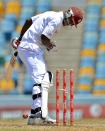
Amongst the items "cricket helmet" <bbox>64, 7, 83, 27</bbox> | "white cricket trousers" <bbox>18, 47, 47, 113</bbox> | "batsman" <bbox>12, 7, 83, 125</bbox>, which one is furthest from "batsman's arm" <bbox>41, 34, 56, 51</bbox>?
"cricket helmet" <bbox>64, 7, 83, 27</bbox>

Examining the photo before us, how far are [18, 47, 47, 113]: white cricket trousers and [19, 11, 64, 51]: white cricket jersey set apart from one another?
78mm

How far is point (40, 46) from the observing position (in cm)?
842

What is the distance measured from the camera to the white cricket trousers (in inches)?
323

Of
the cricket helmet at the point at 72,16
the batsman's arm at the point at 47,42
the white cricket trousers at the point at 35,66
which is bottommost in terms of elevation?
the white cricket trousers at the point at 35,66

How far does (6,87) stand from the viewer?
1870 cm

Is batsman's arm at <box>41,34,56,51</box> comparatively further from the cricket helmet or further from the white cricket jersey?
the cricket helmet

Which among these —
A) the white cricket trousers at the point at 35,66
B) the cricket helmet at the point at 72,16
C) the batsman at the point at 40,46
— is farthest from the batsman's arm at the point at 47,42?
the cricket helmet at the point at 72,16

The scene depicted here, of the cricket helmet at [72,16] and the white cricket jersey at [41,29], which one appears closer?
the white cricket jersey at [41,29]

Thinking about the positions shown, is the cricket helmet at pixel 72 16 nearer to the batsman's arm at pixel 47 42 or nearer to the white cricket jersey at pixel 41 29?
the white cricket jersey at pixel 41 29

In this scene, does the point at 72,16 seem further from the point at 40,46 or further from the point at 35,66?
the point at 35,66

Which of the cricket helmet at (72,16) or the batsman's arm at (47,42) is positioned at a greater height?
the cricket helmet at (72,16)

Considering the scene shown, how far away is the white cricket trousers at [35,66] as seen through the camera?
8203 mm

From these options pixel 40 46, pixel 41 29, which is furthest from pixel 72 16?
pixel 40 46

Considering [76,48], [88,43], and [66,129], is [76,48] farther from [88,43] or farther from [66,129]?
[66,129]
